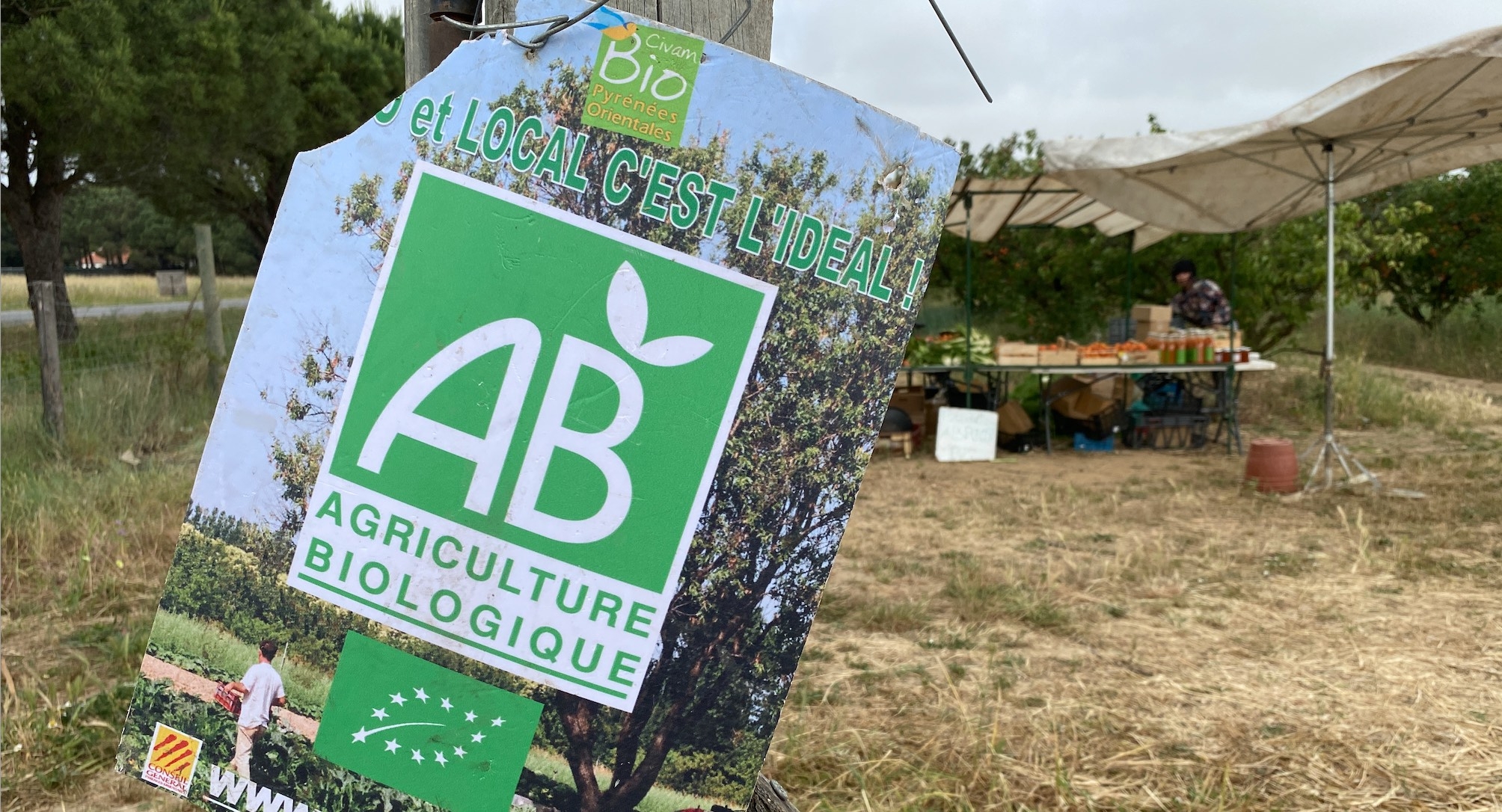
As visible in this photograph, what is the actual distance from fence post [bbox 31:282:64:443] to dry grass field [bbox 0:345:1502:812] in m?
0.15

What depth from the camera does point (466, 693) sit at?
1019mm

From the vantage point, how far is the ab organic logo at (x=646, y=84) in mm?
1010

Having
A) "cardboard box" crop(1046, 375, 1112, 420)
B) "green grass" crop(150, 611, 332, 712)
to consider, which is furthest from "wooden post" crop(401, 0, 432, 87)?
"cardboard box" crop(1046, 375, 1112, 420)

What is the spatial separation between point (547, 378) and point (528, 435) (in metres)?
0.06

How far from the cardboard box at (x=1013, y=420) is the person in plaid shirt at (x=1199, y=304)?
1718 mm

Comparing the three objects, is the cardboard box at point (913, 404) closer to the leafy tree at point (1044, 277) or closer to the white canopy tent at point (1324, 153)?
the white canopy tent at point (1324, 153)

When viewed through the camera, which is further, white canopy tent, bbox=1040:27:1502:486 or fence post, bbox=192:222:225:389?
fence post, bbox=192:222:225:389

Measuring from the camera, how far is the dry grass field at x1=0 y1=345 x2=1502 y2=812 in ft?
10.1

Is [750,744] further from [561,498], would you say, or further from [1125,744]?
[1125,744]

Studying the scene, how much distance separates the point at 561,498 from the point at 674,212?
28cm

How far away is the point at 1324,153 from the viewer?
7434mm

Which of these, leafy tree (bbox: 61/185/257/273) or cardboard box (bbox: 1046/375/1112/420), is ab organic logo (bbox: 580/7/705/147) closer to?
cardboard box (bbox: 1046/375/1112/420)

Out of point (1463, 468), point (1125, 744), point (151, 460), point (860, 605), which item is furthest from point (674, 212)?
point (1463, 468)

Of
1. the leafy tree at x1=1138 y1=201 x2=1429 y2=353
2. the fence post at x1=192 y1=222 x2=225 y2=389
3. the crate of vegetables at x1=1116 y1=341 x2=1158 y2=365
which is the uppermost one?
the leafy tree at x1=1138 y1=201 x2=1429 y2=353
